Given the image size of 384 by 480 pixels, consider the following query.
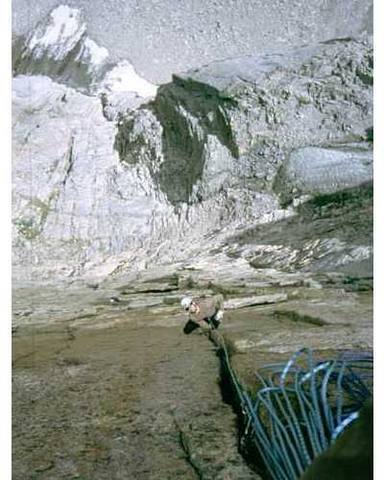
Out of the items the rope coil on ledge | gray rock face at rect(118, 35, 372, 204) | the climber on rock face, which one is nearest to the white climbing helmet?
the climber on rock face

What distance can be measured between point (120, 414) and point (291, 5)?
301cm

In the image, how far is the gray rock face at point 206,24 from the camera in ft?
11.4

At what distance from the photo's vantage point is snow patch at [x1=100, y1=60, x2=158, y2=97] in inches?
179

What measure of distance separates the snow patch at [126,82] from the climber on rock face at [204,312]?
244 centimetres

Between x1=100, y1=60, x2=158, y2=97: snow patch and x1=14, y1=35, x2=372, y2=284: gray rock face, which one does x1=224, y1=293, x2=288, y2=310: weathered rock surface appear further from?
x1=100, y1=60, x2=158, y2=97: snow patch

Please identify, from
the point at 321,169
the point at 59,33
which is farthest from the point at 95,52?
the point at 321,169

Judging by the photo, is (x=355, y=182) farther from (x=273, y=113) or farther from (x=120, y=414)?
(x=120, y=414)

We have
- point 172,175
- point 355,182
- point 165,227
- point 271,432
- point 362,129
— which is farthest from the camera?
point 172,175

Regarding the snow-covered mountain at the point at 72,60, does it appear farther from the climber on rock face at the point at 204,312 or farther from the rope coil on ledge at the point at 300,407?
the rope coil on ledge at the point at 300,407

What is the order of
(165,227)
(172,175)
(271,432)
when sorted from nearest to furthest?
(271,432) < (165,227) < (172,175)

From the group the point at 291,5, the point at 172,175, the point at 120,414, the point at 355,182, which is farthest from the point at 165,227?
the point at 120,414

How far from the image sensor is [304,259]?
11.2 ft

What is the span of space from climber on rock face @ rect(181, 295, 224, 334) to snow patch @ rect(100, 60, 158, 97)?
2.44 meters

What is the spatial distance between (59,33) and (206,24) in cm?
161
